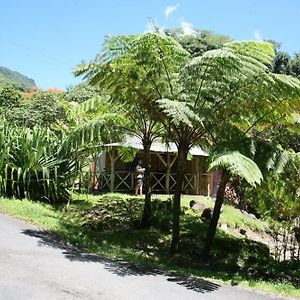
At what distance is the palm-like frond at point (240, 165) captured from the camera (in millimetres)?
6992

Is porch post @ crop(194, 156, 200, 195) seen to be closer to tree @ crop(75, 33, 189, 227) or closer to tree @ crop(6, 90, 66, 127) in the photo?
tree @ crop(6, 90, 66, 127)

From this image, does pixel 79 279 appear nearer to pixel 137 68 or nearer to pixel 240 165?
pixel 240 165

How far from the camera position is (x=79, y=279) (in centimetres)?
620

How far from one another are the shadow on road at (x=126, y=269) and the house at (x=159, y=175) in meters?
11.0

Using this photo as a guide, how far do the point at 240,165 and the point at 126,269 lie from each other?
8.13 feet

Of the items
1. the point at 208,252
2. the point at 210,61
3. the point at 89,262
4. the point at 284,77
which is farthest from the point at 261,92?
the point at 89,262

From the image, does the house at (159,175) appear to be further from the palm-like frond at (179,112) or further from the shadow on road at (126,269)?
the palm-like frond at (179,112)

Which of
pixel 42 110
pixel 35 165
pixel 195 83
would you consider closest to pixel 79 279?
pixel 195 83

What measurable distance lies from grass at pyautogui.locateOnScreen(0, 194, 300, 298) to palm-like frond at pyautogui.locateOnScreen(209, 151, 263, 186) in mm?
1736

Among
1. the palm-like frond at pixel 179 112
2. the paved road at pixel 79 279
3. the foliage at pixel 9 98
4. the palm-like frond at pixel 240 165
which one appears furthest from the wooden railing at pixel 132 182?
the foliage at pixel 9 98

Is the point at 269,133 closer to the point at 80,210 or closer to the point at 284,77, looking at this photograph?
the point at 284,77

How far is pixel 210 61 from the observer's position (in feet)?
26.4

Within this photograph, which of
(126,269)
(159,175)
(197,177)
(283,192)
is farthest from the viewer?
(159,175)

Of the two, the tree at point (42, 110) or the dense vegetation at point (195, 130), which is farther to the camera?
the tree at point (42, 110)
